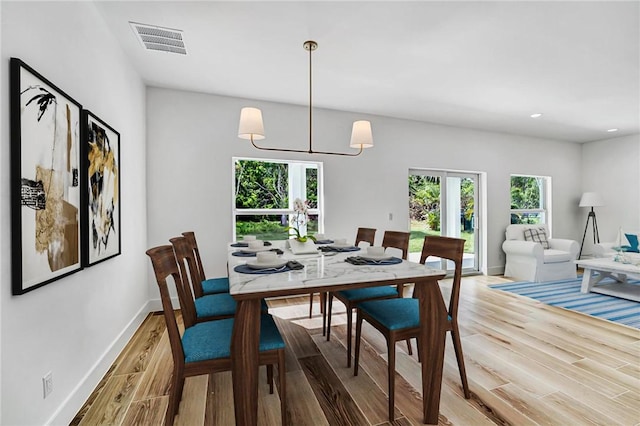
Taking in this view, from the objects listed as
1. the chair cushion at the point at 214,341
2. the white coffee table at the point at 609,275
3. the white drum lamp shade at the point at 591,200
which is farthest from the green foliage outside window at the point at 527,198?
the chair cushion at the point at 214,341

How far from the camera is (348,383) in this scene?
204 cm

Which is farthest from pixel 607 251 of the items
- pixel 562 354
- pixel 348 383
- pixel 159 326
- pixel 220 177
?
pixel 159 326

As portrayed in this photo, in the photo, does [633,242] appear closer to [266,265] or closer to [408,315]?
[408,315]

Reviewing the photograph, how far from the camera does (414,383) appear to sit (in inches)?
80.6

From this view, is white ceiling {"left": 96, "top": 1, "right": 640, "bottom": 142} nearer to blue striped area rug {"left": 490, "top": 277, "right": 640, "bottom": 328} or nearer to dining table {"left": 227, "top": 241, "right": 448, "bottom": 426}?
dining table {"left": 227, "top": 241, "right": 448, "bottom": 426}

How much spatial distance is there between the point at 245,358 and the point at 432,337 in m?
0.96

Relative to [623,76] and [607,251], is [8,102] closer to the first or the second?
[623,76]

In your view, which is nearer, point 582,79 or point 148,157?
point 582,79

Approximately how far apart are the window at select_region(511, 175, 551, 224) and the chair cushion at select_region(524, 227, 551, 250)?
0.45 m

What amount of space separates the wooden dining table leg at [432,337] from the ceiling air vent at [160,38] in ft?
8.69

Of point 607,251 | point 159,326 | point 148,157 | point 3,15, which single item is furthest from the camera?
point 607,251

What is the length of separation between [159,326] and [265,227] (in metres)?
1.69

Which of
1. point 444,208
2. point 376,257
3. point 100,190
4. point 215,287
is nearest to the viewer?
point 376,257

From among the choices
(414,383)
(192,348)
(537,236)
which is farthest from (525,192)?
(192,348)
